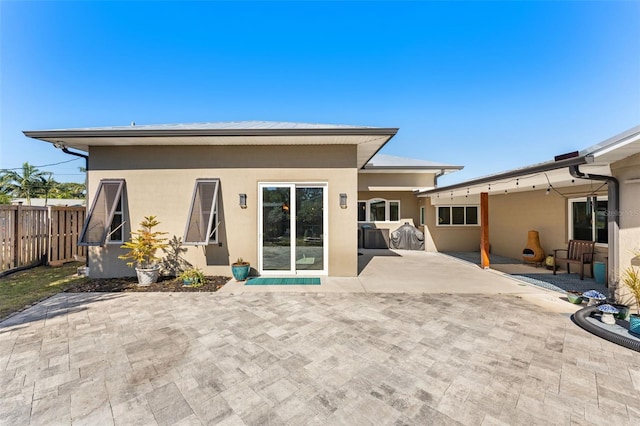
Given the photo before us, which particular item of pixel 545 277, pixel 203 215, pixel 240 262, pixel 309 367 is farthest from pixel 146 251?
pixel 545 277

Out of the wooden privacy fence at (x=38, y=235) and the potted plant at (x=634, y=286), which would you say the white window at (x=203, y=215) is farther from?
the potted plant at (x=634, y=286)

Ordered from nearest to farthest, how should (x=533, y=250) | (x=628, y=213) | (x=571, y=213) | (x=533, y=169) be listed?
1. (x=628, y=213)
2. (x=533, y=169)
3. (x=571, y=213)
4. (x=533, y=250)

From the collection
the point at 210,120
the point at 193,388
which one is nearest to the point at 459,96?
the point at 210,120

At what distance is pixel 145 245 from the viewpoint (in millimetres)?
7000

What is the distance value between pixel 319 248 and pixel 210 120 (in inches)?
290

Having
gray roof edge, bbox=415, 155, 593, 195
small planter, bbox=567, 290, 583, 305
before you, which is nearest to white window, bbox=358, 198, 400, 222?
gray roof edge, bbox=415, 155, 593, 195

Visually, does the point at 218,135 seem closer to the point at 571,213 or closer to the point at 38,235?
the point at 38,235

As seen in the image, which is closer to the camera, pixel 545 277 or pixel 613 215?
pixel 613 215

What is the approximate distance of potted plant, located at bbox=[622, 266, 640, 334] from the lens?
4020 mm

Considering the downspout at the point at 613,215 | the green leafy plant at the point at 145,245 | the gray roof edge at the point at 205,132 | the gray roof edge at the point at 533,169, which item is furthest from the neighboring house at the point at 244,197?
the downspout at the point at 613,215

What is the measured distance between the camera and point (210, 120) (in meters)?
10.7

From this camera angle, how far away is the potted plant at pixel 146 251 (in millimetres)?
6902

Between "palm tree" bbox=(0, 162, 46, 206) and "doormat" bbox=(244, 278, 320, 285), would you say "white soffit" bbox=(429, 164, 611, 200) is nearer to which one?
"doormat" bbox=(244, 278, 320, 285)

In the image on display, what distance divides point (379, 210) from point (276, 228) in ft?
28.9
